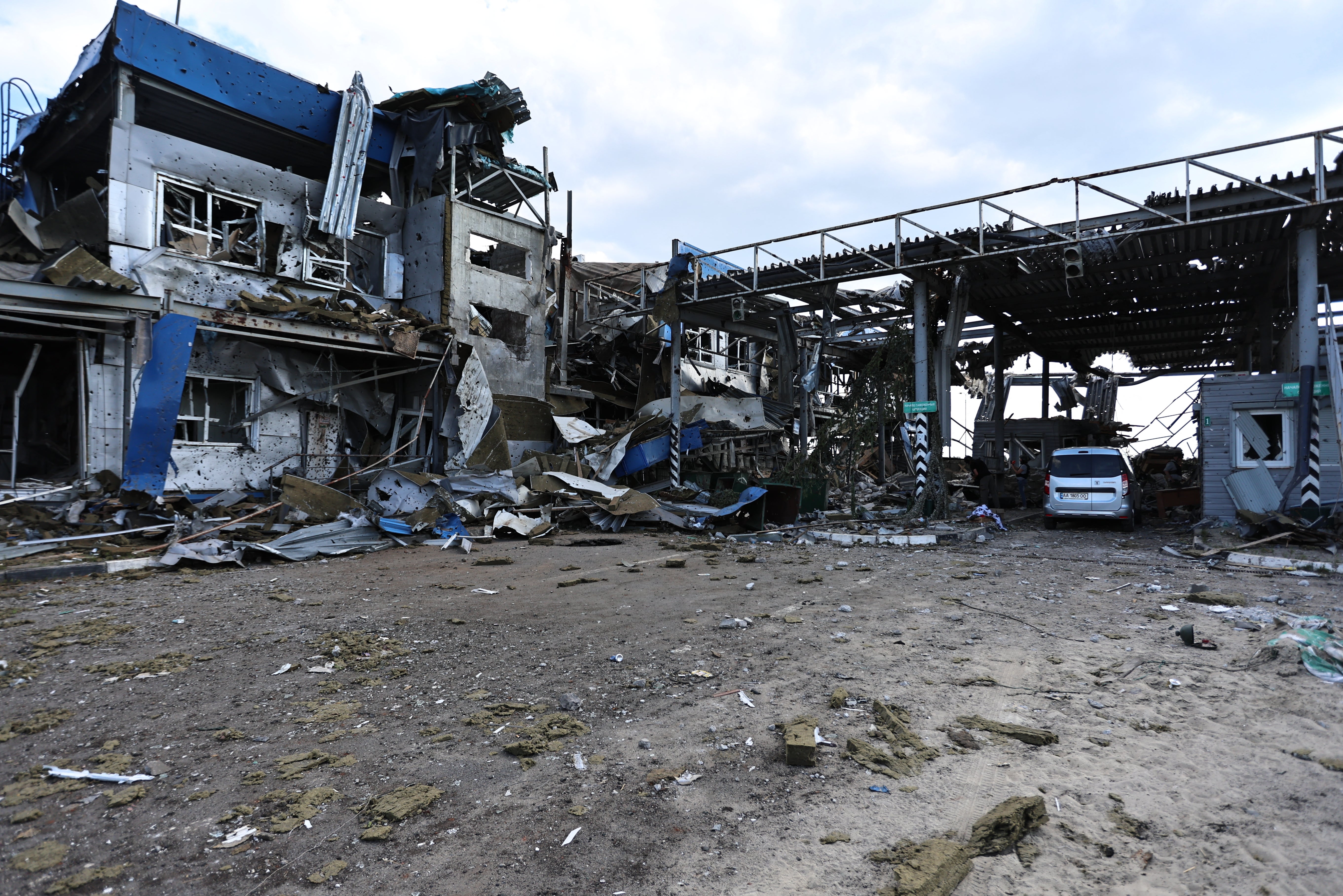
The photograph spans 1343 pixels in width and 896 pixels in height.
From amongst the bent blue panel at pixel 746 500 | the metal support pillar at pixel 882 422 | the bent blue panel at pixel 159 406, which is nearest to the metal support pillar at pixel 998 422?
the metal support pillar at pixel 882 422

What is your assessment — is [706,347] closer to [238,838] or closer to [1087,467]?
[1087,467]

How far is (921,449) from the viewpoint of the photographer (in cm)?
1527

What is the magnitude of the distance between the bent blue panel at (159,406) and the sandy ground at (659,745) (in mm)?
5019

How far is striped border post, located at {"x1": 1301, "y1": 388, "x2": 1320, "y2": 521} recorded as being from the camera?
Result: 12.0 meters

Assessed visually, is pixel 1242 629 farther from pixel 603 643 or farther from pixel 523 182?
pixel 523 182

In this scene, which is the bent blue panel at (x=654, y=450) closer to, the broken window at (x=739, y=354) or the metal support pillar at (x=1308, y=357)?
the broken window at (x=739, y=354)

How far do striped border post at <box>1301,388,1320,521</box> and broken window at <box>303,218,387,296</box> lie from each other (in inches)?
779

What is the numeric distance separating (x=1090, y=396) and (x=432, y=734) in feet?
112

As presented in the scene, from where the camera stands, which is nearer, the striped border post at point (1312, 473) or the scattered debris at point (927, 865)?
the scattered debris at point (927, 865)

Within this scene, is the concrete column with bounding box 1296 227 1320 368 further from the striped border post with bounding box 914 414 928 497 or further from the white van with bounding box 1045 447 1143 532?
the striped border post with bounding box 914 414 928 497

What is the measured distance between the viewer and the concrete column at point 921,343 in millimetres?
15562

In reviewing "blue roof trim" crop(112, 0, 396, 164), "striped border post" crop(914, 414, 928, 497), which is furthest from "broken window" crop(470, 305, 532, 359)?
"striped border post" crop(914, 414, 928, 497)

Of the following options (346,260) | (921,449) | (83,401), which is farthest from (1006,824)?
(346,260)

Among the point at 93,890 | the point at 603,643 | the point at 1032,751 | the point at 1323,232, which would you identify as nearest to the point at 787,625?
the point at 603,643
